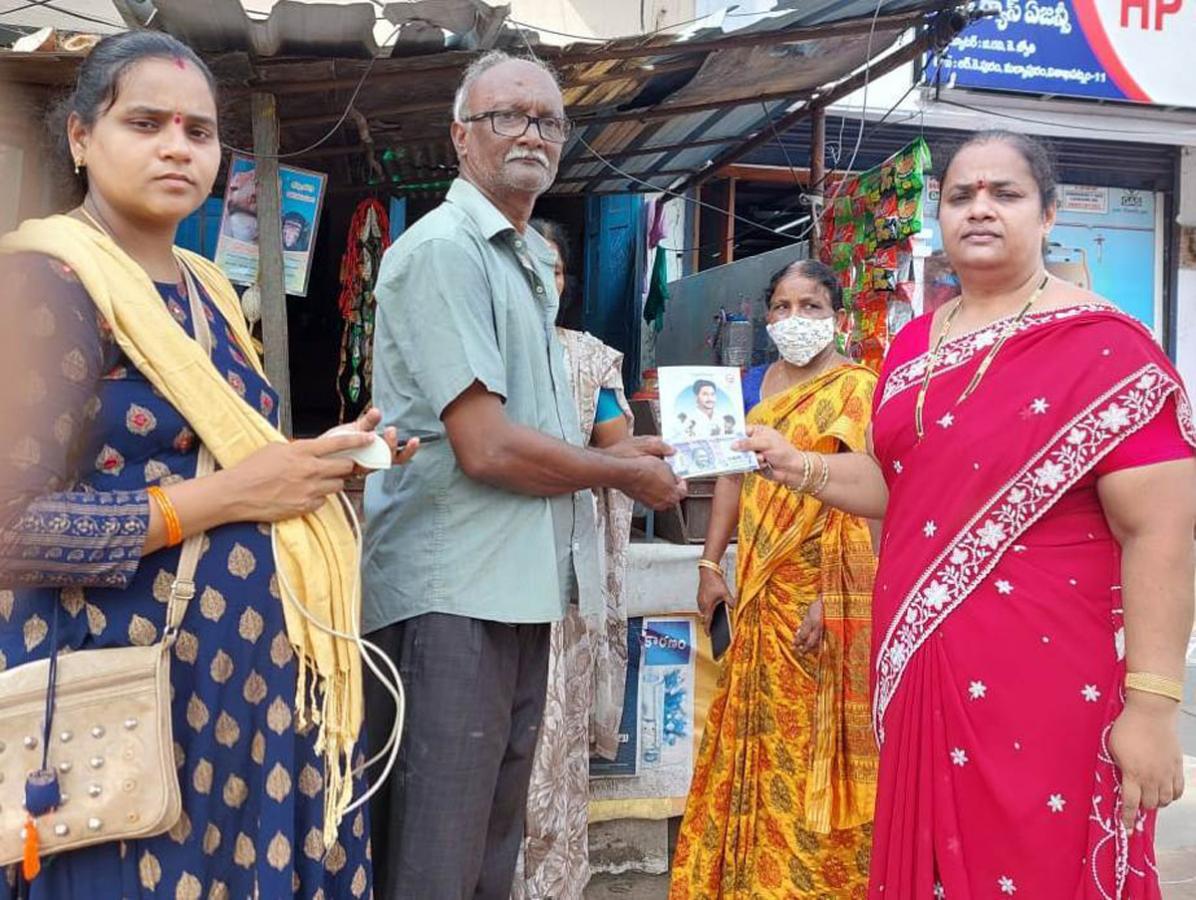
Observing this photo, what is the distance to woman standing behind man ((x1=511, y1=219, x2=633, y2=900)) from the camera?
316 centimetres

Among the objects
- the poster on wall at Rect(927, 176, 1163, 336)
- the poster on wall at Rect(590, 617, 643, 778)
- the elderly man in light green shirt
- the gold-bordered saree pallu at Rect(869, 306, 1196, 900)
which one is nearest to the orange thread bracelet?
the elderly man in light green shirt

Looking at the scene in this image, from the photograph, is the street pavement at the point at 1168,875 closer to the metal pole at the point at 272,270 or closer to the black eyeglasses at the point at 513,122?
the metal pole at the point at 272,270

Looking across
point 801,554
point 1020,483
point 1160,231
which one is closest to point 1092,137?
point 1160,231

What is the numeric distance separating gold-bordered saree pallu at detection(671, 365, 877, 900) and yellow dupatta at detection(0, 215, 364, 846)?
1827 mm

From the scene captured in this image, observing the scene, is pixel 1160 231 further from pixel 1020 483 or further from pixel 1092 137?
pixel 1020 483

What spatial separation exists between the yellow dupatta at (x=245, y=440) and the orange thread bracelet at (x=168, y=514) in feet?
0.34

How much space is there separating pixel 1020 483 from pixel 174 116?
1.56m

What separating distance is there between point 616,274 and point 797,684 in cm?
500

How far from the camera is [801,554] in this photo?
3.15 meters

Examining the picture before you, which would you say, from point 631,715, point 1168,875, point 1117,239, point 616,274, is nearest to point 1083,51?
point 1117,239

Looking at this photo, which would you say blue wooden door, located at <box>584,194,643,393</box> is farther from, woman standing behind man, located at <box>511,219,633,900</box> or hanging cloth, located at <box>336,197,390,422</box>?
woman standing behind man, located at <box>511,219,633,900</box>

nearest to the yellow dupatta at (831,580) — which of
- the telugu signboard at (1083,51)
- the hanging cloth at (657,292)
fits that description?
the hanging cloth at (657,292)

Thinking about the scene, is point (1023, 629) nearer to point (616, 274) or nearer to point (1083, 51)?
point (616, 274)

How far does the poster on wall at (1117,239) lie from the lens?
30.9 feet
